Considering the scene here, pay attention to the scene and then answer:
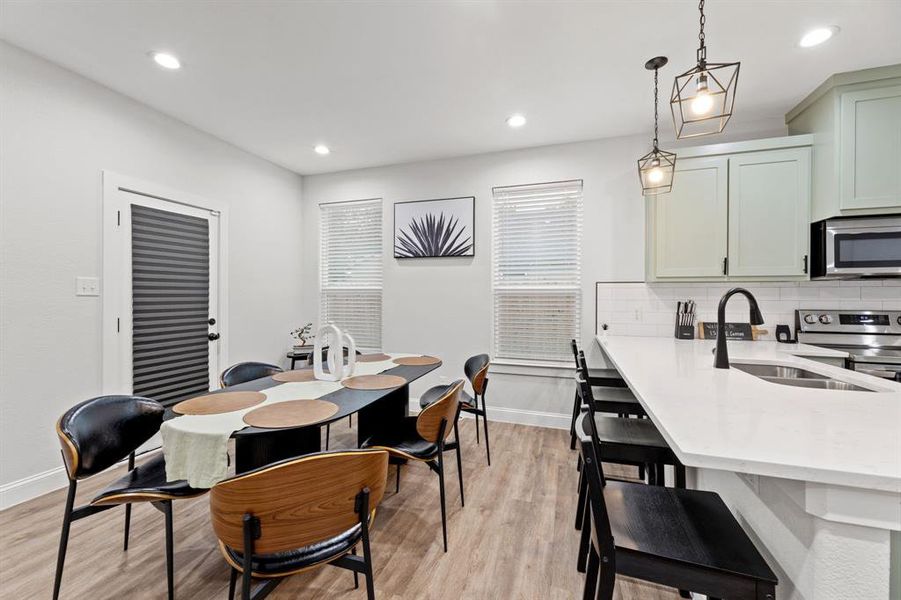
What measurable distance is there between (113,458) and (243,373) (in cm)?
91

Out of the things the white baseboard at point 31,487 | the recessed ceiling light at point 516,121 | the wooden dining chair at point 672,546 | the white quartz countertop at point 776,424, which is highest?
the recessed ceiling light at point 516,121

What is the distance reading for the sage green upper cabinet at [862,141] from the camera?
8.21ft

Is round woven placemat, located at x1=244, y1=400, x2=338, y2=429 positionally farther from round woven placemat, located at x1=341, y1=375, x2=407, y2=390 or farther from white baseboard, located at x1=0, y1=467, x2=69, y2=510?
white baseboard, located at x1=0, y1=467, x2=69, y2=510

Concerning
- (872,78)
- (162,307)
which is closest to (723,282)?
(872,78)

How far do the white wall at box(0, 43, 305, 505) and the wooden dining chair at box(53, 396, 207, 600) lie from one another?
45.0 inches

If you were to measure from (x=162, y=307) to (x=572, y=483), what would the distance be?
137 inches

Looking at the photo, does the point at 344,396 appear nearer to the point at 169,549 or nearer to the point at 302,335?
the point at 169,549

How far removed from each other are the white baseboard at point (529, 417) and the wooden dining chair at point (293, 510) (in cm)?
273

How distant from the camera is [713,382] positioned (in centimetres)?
157

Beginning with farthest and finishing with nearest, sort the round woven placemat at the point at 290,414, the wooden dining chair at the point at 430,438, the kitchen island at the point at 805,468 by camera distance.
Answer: the wooden dining chair at the point at 430,438
the round woven placemat at the point at 290,414
the kitchen island at the point at 805,468

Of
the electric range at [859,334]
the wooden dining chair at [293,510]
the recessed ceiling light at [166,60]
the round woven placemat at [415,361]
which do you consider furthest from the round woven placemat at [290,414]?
the electric range at [859,334]

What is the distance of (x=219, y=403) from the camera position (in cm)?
183

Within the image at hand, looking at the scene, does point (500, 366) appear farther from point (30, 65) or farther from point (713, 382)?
point (30, 65)

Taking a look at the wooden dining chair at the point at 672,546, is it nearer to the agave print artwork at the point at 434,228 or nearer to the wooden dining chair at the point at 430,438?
the wooden dining chair at the point at 430,438
